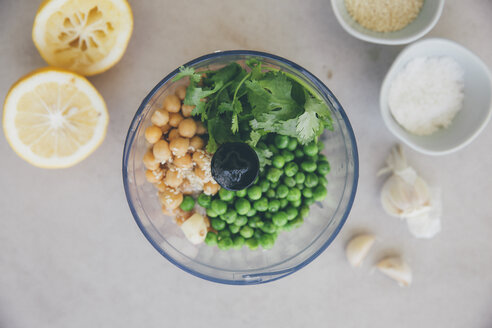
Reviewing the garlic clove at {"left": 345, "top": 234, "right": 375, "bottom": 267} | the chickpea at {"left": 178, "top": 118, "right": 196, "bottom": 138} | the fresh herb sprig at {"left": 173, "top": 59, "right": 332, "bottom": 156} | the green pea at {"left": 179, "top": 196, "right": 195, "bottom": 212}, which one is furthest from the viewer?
the garlic clove at {"left": 345, "top": 234, "right": 375, "bottom": 267}

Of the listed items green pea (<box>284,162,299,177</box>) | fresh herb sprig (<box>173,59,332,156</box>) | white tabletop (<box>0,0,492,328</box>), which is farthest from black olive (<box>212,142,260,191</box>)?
white tabletop (<box>0,0,492,328</box>)

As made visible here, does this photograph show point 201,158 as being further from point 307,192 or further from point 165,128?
point 307,192

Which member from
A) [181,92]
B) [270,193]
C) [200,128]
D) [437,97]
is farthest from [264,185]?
[437,97]

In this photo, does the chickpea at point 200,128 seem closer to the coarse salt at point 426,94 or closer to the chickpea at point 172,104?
the chickpea at point 172,104

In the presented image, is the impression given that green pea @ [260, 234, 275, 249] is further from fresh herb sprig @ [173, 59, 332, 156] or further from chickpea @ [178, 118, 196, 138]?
chickpea @ [178, 118, 196, 138]

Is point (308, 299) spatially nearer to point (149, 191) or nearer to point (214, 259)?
point (214, 259)

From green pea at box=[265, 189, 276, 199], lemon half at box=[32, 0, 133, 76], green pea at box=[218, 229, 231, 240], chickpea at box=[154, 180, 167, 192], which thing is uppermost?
lemon half at box=[32, 0, 133, 76]

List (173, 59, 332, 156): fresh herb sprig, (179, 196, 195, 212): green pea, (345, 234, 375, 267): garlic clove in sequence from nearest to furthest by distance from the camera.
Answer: (173, 59, 332, 156): fresh herb sprig → (179, 196, 195, 212): green pea → (345, 234, 375, 267): garlic clove
